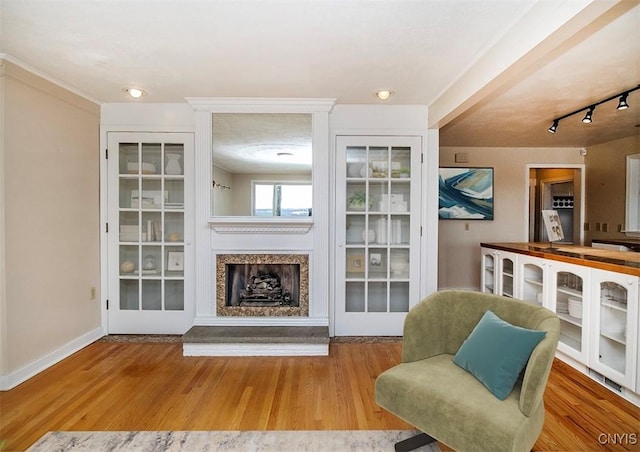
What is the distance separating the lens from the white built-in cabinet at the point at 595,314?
7.11 feet

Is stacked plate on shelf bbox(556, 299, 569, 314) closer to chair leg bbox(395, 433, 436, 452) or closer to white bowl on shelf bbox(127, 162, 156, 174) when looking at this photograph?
chair leg bbox(395, 433, 436, 452)

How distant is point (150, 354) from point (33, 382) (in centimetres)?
80

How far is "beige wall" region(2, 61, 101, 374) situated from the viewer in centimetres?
241

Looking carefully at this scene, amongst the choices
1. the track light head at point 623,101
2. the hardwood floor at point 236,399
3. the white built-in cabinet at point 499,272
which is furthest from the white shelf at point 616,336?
the track light head at point 623,101

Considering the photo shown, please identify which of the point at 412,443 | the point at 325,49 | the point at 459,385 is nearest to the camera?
the point at 459,385

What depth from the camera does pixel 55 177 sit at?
278 centimetres

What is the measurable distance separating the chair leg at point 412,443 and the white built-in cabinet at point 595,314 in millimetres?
1508

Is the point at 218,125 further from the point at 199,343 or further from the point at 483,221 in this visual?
the point at 483,221

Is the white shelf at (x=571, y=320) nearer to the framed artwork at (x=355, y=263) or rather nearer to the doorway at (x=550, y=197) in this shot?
the framed artwork at (x=355, y=263)

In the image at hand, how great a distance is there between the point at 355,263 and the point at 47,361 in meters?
2.80

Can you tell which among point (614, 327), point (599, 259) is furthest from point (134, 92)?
point (614, 327)

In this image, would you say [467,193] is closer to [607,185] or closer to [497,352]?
[607,185]

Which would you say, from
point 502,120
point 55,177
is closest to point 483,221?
point 502,120

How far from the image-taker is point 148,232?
3.40 meters
